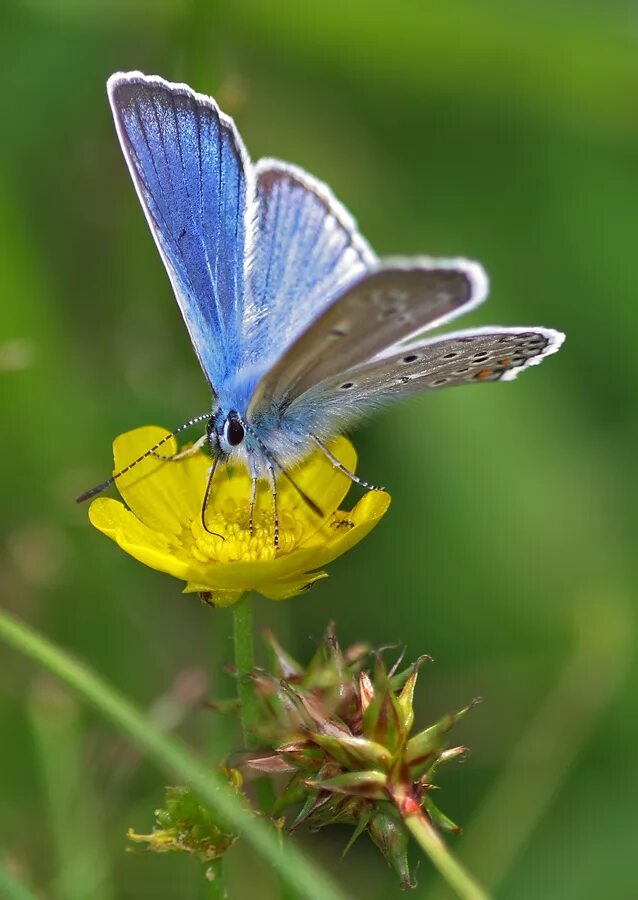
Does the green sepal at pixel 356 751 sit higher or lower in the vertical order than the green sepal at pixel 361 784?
higher

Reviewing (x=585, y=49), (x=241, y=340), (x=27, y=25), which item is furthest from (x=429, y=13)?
(x=241, y=340)

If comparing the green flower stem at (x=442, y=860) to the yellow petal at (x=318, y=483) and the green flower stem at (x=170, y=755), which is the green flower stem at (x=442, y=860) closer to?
the green flower stem at (x=170, y=755)

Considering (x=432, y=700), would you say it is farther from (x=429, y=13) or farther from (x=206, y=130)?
(x=429, y=13)

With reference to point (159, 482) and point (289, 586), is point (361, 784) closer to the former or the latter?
point (289, 586)

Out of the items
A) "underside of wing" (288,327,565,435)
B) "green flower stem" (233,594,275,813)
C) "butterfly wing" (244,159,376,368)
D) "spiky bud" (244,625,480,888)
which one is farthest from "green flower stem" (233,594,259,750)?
"butterfly wing" (244,159,376,368)

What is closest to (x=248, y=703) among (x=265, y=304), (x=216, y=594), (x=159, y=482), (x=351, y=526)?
(x=216, y=594)

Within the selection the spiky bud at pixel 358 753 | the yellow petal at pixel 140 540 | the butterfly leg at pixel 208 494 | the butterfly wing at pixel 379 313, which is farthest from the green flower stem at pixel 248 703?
the butterfly wing at pixel 379 313

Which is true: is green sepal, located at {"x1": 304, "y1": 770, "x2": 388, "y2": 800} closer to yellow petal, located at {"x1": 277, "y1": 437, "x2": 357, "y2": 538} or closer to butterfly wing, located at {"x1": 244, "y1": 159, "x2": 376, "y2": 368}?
yellow petal, located at {"x1": 277, "y1": 437, "x2": 357, "y2": 538}
